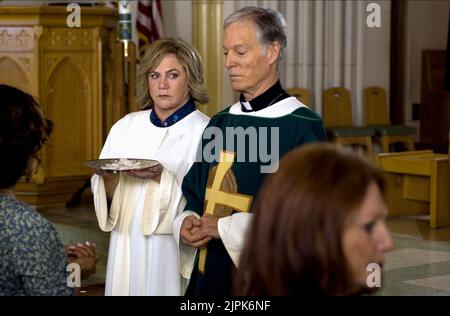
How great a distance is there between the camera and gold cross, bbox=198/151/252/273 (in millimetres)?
3582

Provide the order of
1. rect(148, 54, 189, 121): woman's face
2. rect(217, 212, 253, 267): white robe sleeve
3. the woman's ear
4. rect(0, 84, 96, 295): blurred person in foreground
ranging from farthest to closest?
rect(148, 54, 189, 121): woman's face
rect(217, 212, 253, 267): white robe sleeve
the woman's ear
rect(0, 84, 96, 295): blurred person in foreground

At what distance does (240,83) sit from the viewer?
3.54 m

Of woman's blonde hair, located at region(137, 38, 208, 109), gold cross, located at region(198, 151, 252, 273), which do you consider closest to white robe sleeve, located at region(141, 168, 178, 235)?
gold cross, located at region(198, 151, 252, 273)

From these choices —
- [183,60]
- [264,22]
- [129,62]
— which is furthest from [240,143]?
[129,62]

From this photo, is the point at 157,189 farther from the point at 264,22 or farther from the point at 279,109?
the point at 264,22

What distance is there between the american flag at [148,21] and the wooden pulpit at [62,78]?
61.1 inches

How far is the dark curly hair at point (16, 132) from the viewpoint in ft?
8.41

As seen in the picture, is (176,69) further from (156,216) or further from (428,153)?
(428,153)

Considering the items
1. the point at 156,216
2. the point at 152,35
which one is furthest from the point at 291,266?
the point at 152,35

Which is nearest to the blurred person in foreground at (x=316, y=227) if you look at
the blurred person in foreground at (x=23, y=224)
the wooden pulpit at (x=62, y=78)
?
the blurred person in foreground at (x=23, y=224)

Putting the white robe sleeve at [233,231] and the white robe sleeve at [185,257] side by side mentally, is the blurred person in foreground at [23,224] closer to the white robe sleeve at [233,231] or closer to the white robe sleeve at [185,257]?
the white robe sleeve at [233,231]

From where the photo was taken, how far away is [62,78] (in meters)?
8.63

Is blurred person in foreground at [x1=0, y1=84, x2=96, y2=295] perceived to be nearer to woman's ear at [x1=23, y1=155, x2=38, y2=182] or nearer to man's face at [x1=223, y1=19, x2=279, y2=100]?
woman's ear at [x1=23, y1=155, x2=38, y2=182]

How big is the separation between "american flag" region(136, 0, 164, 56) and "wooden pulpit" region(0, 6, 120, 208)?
155 centimetres
